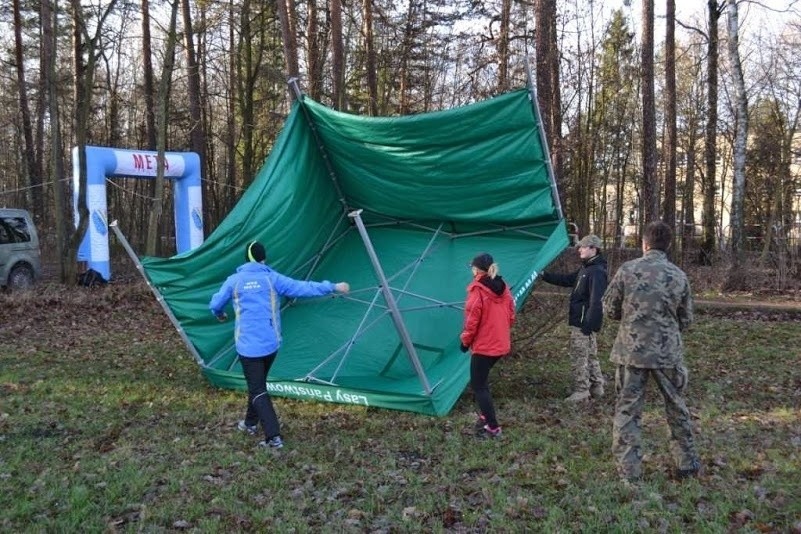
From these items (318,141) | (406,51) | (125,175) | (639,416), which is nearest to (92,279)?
(125,175)

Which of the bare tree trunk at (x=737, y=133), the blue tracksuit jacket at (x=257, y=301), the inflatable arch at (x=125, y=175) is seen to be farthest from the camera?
the inflatable arch at (x=125, y=175)

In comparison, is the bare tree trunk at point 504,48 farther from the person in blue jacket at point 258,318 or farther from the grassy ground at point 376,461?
the person in blue jacket at point 258,318

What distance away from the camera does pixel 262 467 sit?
573 cm

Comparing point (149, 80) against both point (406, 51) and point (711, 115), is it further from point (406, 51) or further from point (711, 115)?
point (711, 115)

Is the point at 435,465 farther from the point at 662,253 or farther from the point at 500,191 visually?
the point at 500,191

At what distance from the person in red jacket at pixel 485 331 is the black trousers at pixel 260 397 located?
1821 mm

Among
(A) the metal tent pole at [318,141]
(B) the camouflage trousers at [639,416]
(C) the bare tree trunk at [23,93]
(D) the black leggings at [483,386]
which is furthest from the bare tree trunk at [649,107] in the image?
(C) the bare tree trunk at [23,93]

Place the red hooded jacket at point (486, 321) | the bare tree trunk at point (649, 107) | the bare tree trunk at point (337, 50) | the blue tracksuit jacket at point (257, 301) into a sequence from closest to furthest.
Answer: the red hooded jacket at point (486, 321) → the blue tracksuit jacket at point (257, 301) → the bare tree trunk at point (337, 50) → the bare tree trunk at point (649, 107)

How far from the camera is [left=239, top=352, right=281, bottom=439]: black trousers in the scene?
249 inches

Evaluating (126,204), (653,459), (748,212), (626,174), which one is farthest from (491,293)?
(126,204)

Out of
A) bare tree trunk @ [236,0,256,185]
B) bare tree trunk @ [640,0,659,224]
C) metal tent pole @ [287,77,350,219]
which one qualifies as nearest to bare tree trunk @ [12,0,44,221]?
bare tree trunk @ [236,0,256,185]

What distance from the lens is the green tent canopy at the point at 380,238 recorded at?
762 centimetres

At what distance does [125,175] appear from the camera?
19062 millimetres

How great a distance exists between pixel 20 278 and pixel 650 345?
15.9m
